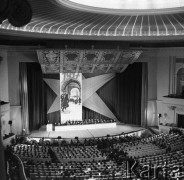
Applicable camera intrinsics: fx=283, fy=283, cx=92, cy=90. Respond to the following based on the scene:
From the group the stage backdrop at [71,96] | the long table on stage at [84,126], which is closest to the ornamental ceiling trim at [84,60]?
the stage backdrop at [71,96]

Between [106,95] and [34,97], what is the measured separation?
757 centimetres

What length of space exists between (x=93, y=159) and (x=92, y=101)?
13303mm

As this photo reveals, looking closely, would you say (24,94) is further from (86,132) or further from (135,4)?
(135,4)

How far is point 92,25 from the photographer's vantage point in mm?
17891

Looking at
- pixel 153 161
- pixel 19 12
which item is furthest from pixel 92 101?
pixel 19 12

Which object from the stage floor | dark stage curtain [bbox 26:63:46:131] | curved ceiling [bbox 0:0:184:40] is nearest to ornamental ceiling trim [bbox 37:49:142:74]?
dark stage curtain [bbox 26:63:46:131]

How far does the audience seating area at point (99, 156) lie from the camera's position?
1291 centimetres

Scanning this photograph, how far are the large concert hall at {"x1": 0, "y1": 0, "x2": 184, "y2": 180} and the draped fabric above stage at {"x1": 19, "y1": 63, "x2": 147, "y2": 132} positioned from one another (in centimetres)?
10

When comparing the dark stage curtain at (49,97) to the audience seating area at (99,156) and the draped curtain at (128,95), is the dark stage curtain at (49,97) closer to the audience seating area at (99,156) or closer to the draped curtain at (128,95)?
the draped curtain at (128,95)

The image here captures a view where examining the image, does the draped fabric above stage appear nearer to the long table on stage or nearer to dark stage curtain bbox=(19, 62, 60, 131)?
dark stage curtain bbox=(19, 62, 60, 131)

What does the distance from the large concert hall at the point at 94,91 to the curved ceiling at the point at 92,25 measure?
0.20 ft

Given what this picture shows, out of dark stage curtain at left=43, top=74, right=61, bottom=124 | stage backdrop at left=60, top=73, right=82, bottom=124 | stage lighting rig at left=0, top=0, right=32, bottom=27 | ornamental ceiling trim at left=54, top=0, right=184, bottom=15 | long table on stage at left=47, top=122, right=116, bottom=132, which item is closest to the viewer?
stage lighting rig at left=0, top=0, right=32, bottom=27

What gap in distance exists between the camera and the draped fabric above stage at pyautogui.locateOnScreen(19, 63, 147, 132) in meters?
26.4

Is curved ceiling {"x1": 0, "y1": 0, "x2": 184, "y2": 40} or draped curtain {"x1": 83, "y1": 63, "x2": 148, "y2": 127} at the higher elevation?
curved ceiling {"x1": 0, "y1": 0, "x2": 184, "y2": 40}
